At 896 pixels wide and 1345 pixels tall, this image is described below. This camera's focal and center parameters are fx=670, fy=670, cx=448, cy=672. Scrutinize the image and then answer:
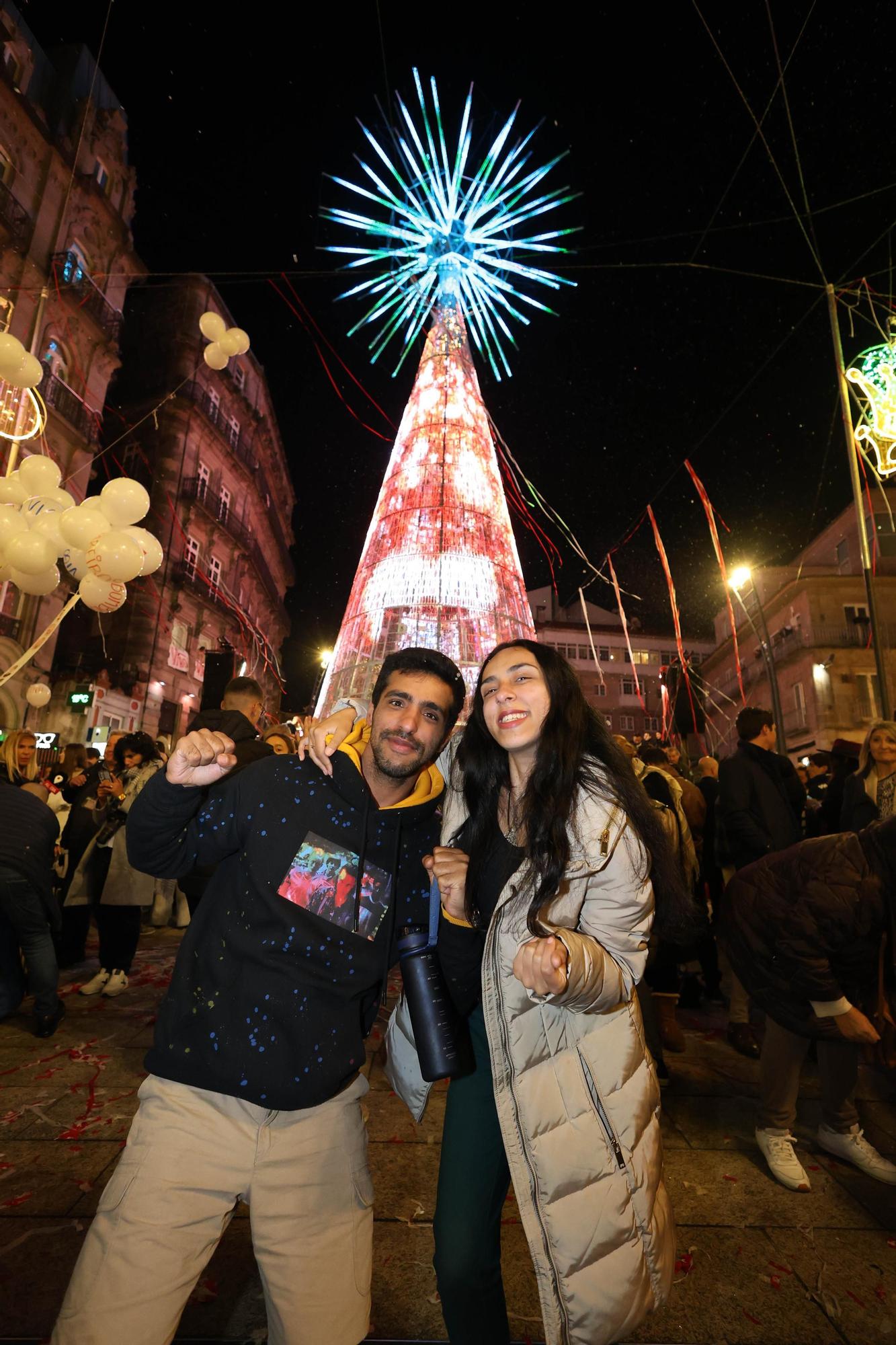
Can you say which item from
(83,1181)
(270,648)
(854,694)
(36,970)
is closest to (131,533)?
(36,970)

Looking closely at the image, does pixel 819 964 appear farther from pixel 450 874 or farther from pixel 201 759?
pixel 201 759

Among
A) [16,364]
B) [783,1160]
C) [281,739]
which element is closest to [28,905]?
[281,739]

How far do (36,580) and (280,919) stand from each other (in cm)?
662

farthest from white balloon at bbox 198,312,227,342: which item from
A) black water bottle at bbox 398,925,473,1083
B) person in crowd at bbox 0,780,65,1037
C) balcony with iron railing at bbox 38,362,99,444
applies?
balcony with iron railing at bbox 38,362,99,444

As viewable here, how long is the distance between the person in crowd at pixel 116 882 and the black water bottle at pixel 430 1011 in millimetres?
4188

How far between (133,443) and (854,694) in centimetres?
3175

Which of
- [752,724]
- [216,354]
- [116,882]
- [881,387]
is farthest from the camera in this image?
[216,354]

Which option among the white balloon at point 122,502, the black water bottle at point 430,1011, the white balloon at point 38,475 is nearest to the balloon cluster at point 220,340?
the white balloon at point 38,475

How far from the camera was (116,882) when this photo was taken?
5430mm

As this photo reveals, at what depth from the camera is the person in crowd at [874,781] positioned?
14.5 feet

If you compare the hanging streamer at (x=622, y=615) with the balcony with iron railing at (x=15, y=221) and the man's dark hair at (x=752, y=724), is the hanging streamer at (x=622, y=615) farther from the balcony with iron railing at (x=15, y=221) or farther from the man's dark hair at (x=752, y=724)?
the balcony with iron railing at (x=15, y=221)

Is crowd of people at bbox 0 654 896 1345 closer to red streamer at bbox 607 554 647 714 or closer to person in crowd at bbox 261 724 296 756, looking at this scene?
person in crowd at bbox 261 724 296 756

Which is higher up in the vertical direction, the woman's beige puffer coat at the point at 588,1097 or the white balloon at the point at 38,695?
the white balloon at the point at 38,695

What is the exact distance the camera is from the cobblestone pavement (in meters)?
2.19
